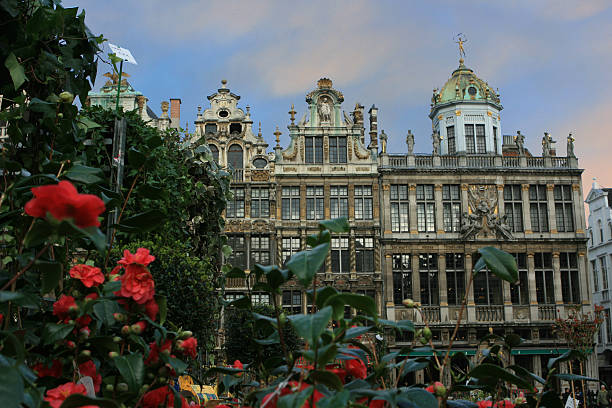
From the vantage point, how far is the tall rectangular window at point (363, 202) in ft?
91.0

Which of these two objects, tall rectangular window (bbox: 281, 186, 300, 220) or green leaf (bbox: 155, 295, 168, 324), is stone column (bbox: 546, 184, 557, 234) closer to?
tall rectangular window (bbox: 281, 186, 300, 220)

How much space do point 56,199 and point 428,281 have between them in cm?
2701

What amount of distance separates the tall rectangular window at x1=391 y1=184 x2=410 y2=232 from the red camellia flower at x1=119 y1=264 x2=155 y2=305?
26.1 m

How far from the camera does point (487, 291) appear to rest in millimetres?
27547

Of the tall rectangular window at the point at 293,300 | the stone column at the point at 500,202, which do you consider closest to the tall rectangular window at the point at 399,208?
the stone column at the point at 500,202

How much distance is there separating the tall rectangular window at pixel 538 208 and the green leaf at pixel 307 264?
28.5m

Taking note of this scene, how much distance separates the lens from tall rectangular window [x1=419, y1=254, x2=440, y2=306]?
2733 centimetres

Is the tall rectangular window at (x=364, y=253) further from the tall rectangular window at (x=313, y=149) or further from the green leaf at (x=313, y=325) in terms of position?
the green leaf at (x=313, y=325)

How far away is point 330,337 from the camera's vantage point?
1.66 metres

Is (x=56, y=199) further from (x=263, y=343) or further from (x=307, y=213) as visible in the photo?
(x=307, y=213)

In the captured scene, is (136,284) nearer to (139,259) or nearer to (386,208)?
(139,259)

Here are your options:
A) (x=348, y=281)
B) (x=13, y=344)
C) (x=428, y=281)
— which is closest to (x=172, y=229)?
(x=13, y=344)

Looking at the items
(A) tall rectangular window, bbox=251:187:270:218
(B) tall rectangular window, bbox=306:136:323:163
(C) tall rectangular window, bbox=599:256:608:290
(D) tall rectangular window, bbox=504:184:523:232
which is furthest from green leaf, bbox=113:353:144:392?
(C) tall rectangular window, bbox=599:256:608:290

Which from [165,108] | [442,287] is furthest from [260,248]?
[442,287]
